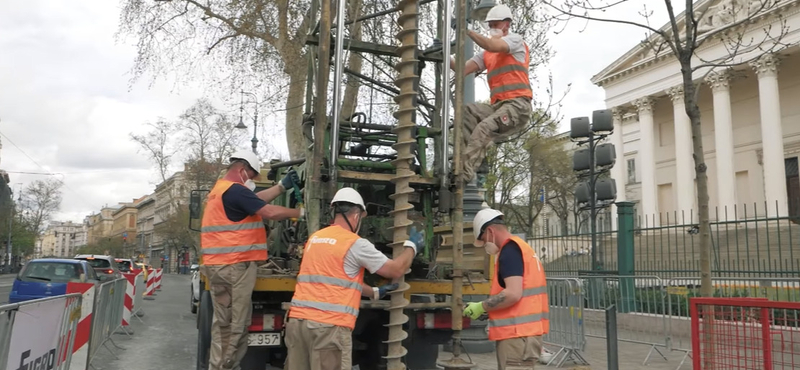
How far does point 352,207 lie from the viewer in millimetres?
4680

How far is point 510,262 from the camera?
466 cm

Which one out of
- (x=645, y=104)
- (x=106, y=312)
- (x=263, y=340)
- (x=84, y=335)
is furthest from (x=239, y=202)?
(x=645, y=104)

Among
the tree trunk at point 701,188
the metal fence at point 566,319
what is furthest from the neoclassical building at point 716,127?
the tree trunk at point 701,188

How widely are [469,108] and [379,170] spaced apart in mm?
1083

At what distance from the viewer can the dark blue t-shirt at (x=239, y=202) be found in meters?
5.55

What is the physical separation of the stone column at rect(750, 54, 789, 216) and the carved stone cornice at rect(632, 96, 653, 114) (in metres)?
8.49

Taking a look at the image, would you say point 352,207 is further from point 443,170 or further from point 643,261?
point 643,261

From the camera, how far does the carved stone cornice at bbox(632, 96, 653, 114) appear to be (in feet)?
141

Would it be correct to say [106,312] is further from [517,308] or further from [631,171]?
[631,171]

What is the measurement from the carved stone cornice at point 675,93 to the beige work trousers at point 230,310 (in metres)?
38.7

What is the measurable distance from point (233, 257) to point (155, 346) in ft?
21.7

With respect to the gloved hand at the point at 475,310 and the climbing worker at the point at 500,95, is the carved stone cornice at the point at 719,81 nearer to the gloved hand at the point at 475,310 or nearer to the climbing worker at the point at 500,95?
the climbing worker at the point at 500,95

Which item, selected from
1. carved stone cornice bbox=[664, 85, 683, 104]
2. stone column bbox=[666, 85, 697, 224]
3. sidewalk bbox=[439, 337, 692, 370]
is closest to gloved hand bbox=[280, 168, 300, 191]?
sidewalk bbox=[439, 337, 692, 370]

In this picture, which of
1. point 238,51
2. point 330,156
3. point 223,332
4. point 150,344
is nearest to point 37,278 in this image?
point 150,344
